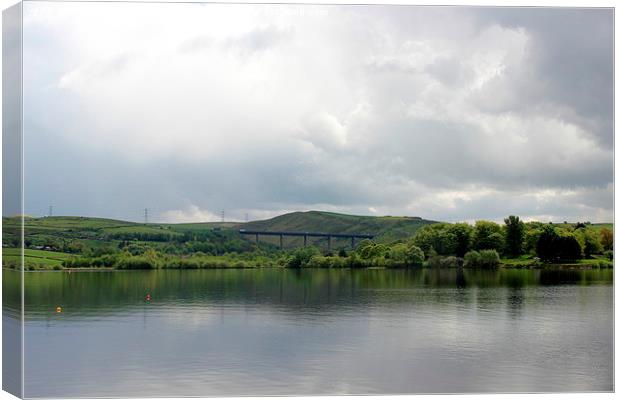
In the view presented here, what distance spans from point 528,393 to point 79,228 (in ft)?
125

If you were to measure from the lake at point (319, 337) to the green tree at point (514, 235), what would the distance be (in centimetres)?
169

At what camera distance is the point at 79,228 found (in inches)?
2148

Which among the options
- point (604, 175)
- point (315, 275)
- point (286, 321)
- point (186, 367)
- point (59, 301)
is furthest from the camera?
point (315, 275)

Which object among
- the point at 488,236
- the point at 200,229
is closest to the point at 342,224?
the point at 200,229

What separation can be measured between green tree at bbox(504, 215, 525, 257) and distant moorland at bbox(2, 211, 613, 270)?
0.21 ft

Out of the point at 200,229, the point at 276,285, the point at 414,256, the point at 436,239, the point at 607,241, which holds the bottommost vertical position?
the point at 276,285

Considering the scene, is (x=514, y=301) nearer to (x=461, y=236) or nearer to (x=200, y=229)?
(x=461, y=236)

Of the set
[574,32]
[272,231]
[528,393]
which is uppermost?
[574,32]

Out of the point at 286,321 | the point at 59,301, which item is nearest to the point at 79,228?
the point at 59,301

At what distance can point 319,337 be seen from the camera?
3112 centimetres

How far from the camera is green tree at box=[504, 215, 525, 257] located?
159 ft

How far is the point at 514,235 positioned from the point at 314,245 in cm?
2492

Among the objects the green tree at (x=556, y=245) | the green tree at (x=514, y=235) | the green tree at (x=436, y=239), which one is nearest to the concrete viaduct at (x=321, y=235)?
the green tree at (x=436, y=239)

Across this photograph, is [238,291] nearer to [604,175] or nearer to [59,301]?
[59,301]
